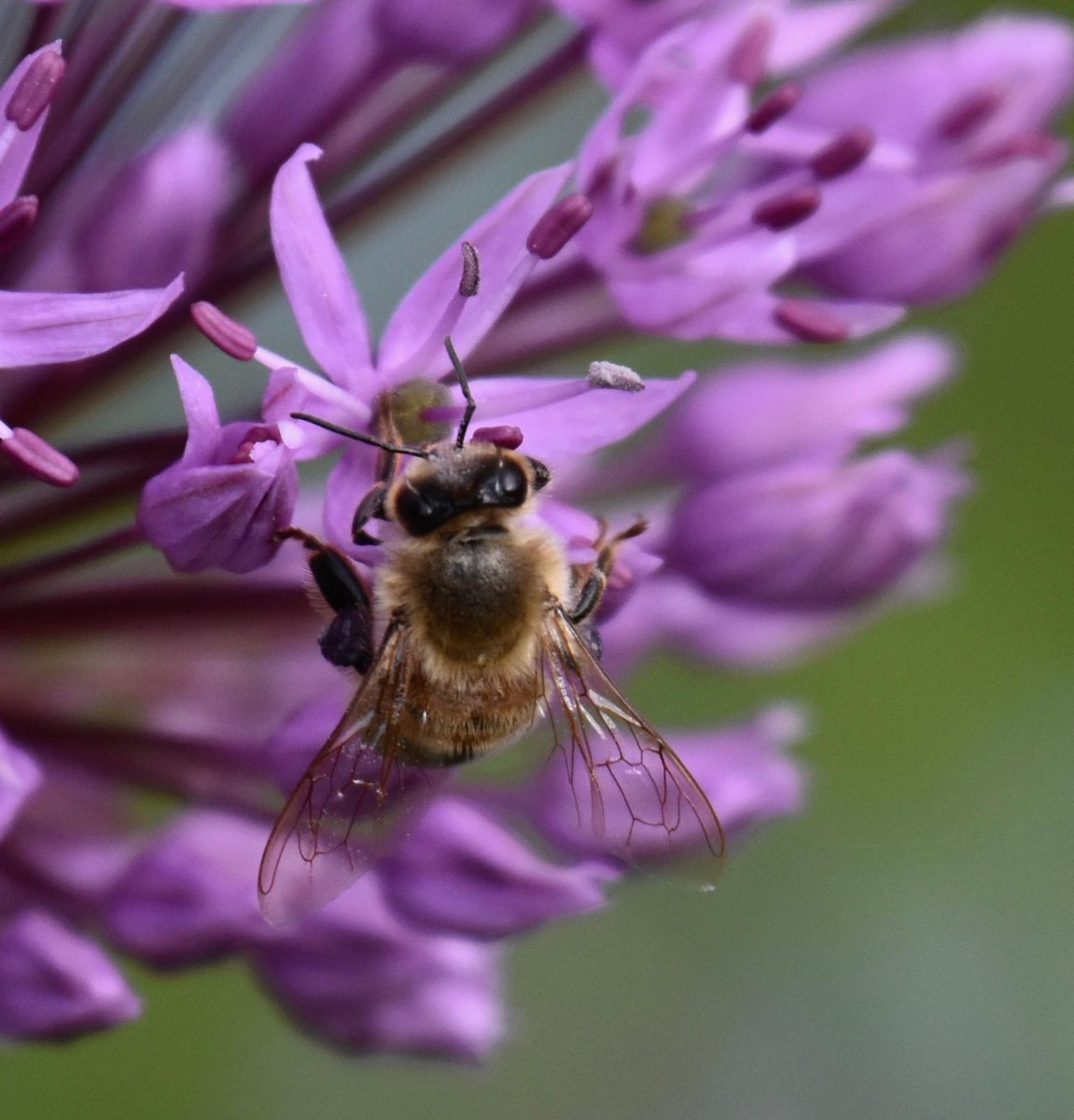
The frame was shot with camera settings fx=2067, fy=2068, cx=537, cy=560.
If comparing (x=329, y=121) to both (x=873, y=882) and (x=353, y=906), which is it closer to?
(x=353, y=906)

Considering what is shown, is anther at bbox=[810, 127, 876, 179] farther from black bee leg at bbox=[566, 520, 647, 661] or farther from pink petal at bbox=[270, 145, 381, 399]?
pink petal at bbox=[270, 145, 381, 399]

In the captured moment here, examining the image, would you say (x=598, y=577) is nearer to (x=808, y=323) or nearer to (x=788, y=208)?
(x=808, y=323)

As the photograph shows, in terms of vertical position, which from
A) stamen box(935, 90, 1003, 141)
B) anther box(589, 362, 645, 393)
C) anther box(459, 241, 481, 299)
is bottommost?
stamen box(935, 90, 1003, 141)

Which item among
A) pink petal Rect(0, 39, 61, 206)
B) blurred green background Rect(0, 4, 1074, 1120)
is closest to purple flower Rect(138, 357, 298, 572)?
pink petal Rect(0, 39, 61, 206)

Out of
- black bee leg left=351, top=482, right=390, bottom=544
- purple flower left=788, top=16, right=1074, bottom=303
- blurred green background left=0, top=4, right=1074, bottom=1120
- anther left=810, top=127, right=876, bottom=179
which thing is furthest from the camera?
blurred green background left=0, top=4, right=1074, bottom=1120

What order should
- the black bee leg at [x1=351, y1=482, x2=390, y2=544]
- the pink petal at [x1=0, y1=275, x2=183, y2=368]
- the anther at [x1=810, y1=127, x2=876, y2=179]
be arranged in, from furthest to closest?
the anther at [x1=810, y1=127, x2=876, y2=179], the black bee leg at [x1=351, y1=482, x2=390, y2=544], the pink petal at [x1=0, y1=275, x2=183, y2=368]

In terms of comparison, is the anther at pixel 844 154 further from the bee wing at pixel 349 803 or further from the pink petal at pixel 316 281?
the bee wing at pixel 349 803
